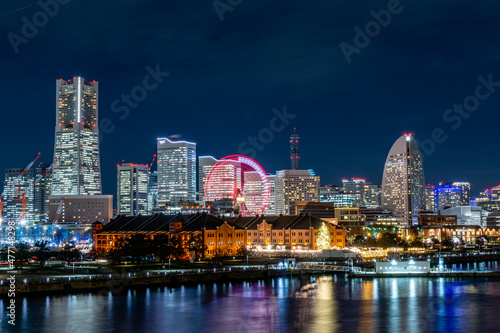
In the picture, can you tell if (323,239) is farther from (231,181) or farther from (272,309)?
(231,181)

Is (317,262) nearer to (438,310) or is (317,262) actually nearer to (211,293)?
(211,293)

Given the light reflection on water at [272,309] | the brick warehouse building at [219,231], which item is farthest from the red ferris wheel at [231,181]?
the light reflection on water at [272,309]

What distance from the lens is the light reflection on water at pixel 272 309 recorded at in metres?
48.9

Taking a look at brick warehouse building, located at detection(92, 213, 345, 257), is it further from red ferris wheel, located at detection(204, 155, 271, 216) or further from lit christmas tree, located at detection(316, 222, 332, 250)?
red ferris wheel, located at detection(204, 155, 271, 216)

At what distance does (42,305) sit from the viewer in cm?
5681

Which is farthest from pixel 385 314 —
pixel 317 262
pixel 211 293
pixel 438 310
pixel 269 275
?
pixel 317 262

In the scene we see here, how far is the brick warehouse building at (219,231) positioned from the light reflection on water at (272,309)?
31.1 m

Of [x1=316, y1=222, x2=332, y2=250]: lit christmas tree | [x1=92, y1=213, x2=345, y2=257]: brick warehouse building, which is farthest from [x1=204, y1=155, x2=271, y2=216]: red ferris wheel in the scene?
[x1=316, y1=222, x2=332, y2=250]: lit christmas tree

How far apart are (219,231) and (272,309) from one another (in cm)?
4955

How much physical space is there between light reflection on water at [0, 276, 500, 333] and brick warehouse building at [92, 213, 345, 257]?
31.1 meters

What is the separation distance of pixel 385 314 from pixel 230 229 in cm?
5686

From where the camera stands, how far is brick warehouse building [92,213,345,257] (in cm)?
10394

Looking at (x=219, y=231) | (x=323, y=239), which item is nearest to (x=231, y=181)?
(x=323, y=239)

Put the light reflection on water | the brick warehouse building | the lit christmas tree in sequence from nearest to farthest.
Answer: the light reflection on water < the brick warehouse building < the lit christmas tree
